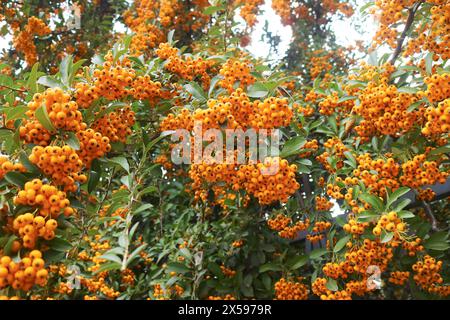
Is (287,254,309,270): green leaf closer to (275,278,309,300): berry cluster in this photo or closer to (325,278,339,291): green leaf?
(275,278,309,300): berry cluster

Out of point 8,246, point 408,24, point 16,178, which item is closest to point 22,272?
point 8,246

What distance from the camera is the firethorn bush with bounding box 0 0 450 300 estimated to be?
6.74ft

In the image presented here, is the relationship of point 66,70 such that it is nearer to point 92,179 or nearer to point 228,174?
point 92,179

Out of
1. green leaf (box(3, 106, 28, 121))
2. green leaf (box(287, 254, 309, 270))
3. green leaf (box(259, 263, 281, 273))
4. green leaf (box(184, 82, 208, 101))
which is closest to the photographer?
green leaf (box(3, 106, 28, 121))

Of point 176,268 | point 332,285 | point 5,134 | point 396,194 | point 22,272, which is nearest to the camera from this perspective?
point 22,272

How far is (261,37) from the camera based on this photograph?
7312 mm

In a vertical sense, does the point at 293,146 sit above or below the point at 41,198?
above

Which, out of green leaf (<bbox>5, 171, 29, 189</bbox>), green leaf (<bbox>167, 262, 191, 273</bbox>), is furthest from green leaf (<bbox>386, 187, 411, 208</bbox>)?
green leaf (<bbox>5, 171, 29, 189</bbox>)

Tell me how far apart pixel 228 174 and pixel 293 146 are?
0.50 m

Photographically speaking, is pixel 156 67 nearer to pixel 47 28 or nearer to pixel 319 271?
pixel 319 271

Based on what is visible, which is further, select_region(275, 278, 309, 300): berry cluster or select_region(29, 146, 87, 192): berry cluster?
select_region(275, 278, 309, 300): berry cluster

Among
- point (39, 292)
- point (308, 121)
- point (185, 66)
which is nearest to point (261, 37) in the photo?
point (308, 121)

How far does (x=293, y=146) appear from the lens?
2.82m

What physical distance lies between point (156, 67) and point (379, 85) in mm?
1707
